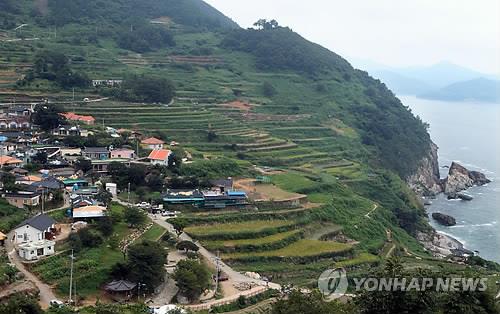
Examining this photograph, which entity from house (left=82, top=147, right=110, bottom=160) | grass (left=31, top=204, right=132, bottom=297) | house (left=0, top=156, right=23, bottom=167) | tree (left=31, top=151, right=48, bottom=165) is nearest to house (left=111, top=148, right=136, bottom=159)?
house (left=82, top=147, right=110, bottom=160)

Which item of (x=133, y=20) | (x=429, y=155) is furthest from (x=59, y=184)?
(x=133, y=20)

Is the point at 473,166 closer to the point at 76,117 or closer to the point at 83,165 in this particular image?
the point at 76,117

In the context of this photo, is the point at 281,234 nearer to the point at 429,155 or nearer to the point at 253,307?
the point at 253,307

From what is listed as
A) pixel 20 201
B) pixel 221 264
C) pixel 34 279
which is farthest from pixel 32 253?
pixel 221 264

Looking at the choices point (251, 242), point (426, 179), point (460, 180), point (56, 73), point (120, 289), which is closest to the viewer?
point (120, 289)

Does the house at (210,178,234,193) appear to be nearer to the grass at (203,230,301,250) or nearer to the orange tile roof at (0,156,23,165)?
the grass at (203,230,301,250)

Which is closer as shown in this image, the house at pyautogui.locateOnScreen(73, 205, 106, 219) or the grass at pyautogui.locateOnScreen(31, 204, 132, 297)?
the grass at pyautogui.locateOnScreen(31, 204, 132, 297)
